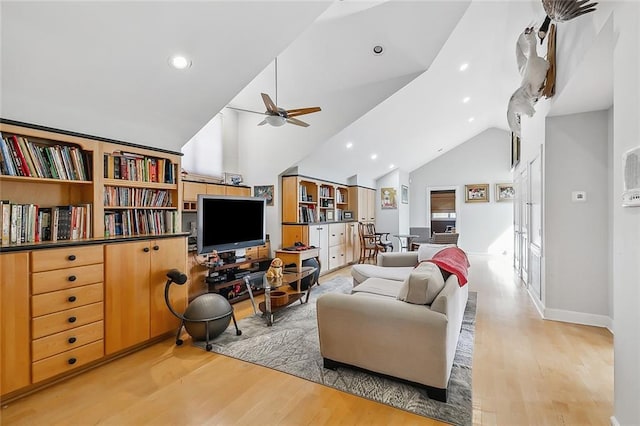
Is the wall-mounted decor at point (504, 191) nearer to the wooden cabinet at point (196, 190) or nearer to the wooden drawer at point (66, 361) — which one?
the wooden cabinet at point (196, 190)

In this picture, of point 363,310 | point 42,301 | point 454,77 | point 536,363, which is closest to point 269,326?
point 363,310

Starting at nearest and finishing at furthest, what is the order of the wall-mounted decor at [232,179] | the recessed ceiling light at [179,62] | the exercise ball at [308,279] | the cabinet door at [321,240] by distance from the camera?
1. the recessed ceiling light at [179,62]
2. the exercise ball at [308,279]
3. the wall-mounted decor at [232,179]
4. the cabinet door at [321,240]

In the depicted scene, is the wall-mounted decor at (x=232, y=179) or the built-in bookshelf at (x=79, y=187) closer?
the built-in bookshelf at (x=79, y=187)

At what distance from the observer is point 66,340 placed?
7.11ft

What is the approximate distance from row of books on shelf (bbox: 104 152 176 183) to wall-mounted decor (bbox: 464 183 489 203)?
27.3 ft

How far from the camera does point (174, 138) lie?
3113 mm

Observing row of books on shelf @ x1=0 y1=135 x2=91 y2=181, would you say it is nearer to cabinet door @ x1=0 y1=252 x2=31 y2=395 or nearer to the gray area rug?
cabinet door @ x1=0 y1=252 x2=31 y2=395

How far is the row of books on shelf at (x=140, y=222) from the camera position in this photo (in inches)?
107

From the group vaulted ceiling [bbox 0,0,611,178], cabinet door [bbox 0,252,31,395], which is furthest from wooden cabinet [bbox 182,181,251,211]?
cabinet door [bbox 0,252,31,395]

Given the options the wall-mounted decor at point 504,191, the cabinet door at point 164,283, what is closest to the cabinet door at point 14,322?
the cabinet door at point 164,283

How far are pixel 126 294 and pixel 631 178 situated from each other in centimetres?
351

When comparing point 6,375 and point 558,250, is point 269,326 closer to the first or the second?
point 6,375

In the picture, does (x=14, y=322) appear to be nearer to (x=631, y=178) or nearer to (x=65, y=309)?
(x=65, y=309)

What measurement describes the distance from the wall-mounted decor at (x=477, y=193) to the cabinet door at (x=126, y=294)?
28.5 ft
